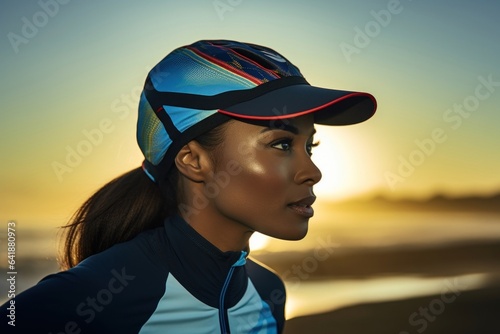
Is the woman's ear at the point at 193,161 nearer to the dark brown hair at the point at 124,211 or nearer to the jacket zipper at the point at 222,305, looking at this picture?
the dark brown hair at the point at 124,211

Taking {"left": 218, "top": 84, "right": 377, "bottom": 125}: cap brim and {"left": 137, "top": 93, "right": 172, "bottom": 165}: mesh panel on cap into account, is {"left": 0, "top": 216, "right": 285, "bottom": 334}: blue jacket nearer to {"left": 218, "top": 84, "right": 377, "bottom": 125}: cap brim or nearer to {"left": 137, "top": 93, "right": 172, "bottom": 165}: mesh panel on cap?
{"left": 137, "top": 93, "right": 172, "bottom": 165}: mesh panel on cap

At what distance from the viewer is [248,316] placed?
3.07m

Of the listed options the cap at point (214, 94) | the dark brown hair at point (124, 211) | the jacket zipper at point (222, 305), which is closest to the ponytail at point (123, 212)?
the dark brown hair at point (124, 211)

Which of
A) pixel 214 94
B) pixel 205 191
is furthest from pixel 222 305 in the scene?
pixel 214 94

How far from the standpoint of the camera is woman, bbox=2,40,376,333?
106 inches

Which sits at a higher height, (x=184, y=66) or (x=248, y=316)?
(x=184, y=66)

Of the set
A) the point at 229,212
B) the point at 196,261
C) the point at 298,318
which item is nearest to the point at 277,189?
the point at 229,212

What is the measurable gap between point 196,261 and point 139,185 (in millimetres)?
504

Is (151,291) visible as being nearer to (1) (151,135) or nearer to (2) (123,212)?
(2) (123,212)

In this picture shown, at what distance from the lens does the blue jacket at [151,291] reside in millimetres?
2445

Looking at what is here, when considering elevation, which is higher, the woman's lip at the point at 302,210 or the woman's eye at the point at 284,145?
the woman's eye at the point at 284,145

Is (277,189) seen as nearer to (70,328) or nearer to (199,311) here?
(199,311)

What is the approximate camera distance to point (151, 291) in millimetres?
2732

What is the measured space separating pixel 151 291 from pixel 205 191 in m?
0.48
